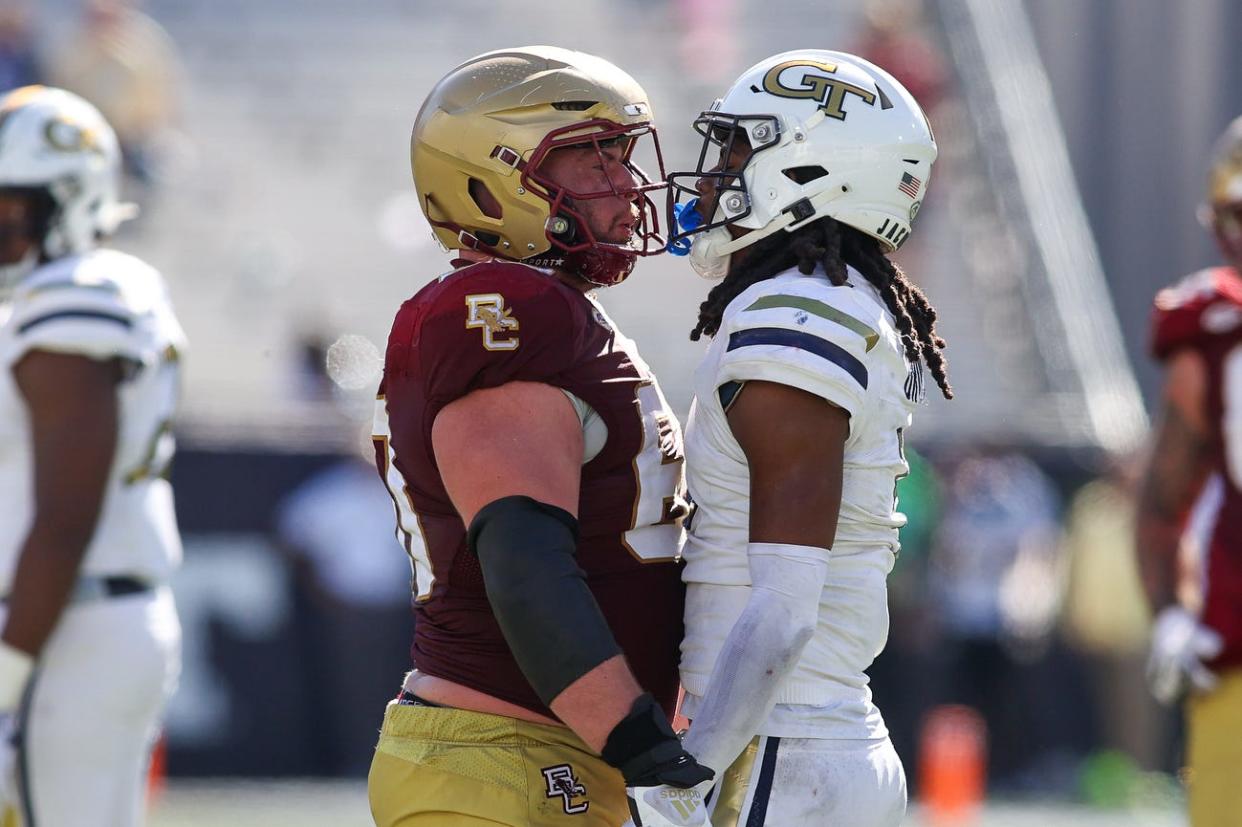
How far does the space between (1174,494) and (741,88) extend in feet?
6.58

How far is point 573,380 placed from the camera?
285cm

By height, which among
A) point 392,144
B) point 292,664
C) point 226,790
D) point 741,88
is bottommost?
point 226,790

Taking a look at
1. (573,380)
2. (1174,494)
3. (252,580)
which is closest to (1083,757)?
(252,580)

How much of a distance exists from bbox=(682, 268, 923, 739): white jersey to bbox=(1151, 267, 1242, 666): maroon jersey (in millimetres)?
1556

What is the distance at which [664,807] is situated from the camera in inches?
105

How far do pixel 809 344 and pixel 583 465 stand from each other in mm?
396

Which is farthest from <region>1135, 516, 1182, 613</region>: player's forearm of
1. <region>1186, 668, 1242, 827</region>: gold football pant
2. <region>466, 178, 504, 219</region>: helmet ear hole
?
<region>466, 178, 504, 219</region>: helmet ear hole

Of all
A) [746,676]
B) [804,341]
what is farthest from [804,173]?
[746,676]

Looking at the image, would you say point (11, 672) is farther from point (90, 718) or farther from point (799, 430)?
point (799, 430)

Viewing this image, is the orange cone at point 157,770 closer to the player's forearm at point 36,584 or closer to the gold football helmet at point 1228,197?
the player's forearm at point 36,584

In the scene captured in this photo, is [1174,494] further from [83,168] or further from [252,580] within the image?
[252,580]

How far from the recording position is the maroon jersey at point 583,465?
2.81 m

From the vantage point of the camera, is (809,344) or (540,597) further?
(809,344)

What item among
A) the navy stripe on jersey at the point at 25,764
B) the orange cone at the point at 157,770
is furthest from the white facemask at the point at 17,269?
the orange cone at the point at 157,770
